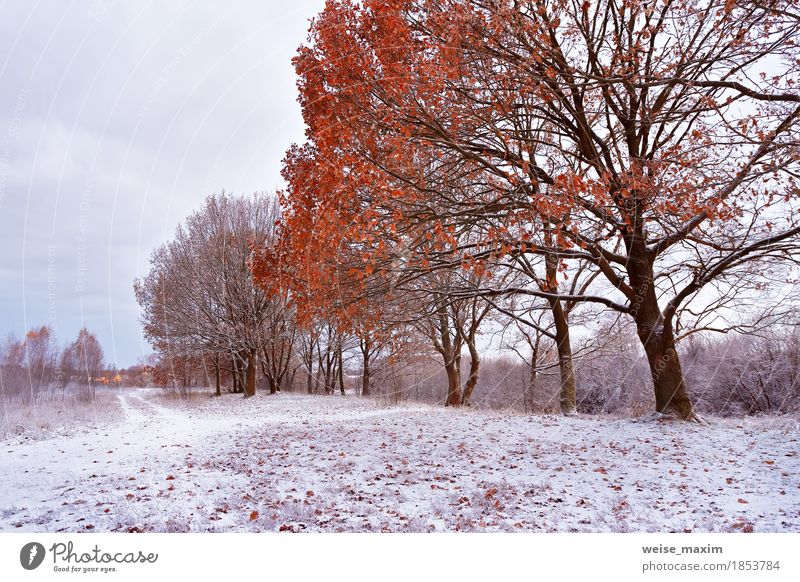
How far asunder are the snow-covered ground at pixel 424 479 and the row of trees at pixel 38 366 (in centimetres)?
839

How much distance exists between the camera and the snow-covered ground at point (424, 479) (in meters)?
4.72

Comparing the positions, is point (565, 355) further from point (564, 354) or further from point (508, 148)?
point (508, 148)

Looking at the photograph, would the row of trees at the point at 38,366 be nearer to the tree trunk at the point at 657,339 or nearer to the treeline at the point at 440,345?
the treeline at the point at 440,345

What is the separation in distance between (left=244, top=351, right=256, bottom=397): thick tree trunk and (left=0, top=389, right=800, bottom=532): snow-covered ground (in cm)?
1567

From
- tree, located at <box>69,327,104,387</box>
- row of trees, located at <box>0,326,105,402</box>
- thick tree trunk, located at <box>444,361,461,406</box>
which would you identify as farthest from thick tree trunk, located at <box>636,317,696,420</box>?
tree, located at <box>69,327,104,387</box>

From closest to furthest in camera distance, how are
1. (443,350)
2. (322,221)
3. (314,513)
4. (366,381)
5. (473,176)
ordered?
(314,513) < (322,221) < (473,176) < (443,350) < (366,381)

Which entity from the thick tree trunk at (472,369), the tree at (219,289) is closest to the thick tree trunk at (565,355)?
the thick tree trunk at (472,369)

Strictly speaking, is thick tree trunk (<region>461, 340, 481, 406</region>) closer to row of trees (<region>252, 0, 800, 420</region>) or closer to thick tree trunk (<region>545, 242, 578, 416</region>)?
thick tree trunk (<region>545, 242, 578, 416</region>)

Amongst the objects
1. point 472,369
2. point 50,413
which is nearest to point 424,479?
point 472,369

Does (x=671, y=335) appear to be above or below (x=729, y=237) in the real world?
below

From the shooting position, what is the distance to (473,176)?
→ 905 centimetres
